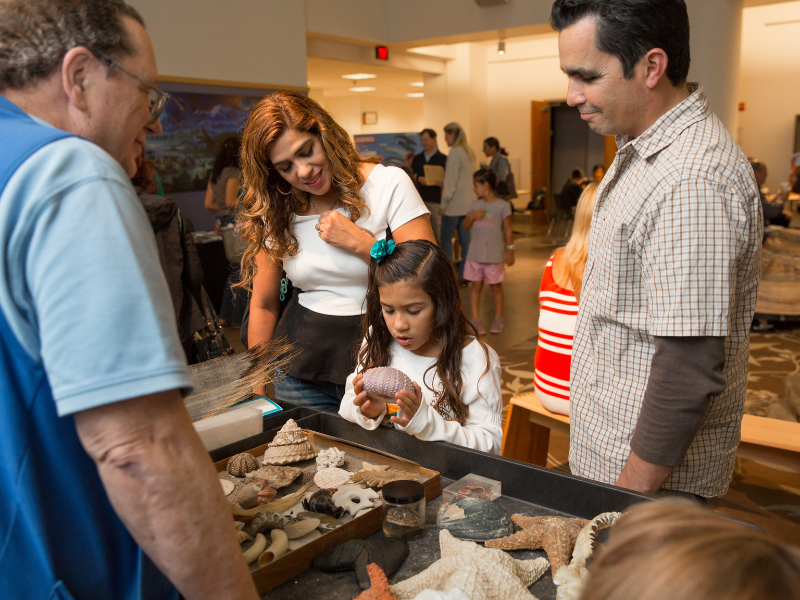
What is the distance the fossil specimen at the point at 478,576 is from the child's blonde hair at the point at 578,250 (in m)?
1.43

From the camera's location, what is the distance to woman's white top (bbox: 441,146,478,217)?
7.18m

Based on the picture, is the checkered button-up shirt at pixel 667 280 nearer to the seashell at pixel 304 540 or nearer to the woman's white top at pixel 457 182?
the seashell at pixel 304 540

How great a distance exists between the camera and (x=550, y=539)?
1024 mm

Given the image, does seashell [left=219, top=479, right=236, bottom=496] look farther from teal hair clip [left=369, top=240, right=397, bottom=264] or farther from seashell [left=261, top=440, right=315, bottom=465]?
teal hair clip [left=369, top=240, right=397, bottom=264]

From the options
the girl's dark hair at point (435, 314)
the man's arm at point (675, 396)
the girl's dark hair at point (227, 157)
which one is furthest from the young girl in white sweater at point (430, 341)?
the girl's dark hair at point (227, 157)

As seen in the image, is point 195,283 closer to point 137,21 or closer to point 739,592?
point 137,21

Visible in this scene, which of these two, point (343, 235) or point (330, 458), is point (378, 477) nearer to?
point (330, 458)

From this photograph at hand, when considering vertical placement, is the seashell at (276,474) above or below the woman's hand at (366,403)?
below

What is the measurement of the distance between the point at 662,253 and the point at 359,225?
0.99m

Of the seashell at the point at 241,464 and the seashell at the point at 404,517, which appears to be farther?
the seashell at the point at 241,464

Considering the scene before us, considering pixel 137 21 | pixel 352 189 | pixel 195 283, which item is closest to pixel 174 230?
pixel 195 283

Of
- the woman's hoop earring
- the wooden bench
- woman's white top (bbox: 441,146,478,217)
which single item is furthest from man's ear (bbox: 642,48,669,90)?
woman's white top (bbox: 441,146,478,217)

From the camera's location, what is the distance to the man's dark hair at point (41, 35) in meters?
0.66

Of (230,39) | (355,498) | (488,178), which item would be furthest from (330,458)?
(230,39)
